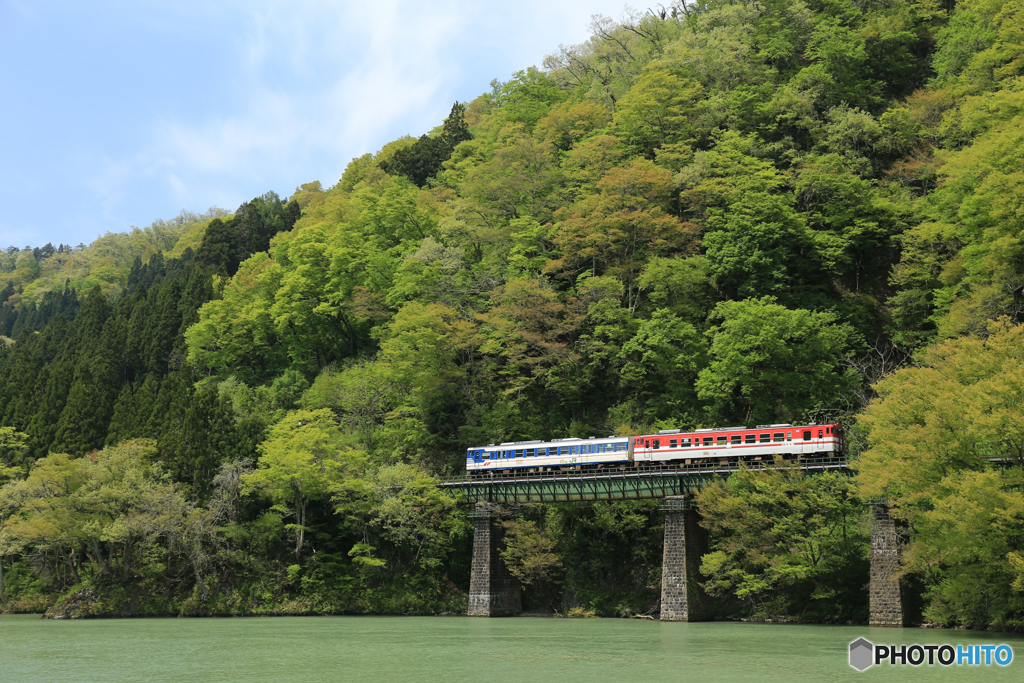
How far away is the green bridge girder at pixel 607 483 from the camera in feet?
133

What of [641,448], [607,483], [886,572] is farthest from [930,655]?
[641,448]

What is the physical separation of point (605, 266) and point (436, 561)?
22137 mm

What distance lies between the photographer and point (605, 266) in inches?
2283

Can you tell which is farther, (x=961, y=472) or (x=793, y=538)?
(x=793, y=538)

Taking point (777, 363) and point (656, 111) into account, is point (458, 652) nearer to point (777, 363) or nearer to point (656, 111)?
point (777, 363)

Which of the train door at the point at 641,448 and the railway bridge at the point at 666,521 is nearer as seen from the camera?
the railway bridge at the point at 666,521

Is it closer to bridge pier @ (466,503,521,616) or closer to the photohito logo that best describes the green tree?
bridge pier @ (466,503,521,616)

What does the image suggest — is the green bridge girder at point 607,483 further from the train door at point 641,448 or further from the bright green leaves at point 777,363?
the bright green leaves at point 777,363

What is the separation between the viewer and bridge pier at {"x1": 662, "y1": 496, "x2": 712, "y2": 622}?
131 feet

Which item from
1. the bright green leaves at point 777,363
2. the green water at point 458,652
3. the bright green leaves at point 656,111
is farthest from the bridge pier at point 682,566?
the bright green leaves at point 656,111

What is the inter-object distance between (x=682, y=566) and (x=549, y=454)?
36.2 ft

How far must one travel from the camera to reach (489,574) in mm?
45531

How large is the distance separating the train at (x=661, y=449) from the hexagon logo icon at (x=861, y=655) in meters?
11.8

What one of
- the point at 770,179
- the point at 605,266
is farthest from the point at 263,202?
the point at 770,179
